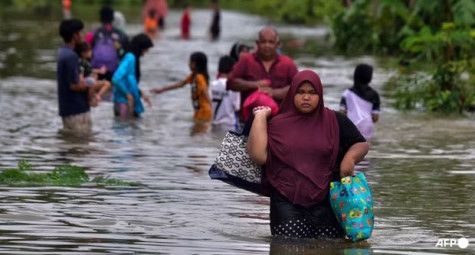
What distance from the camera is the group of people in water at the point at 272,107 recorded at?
10086 mm

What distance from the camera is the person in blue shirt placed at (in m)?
20.0

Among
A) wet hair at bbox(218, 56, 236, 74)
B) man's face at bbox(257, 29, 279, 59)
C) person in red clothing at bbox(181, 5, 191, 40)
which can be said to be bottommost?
person in red clothing at bbox(181, 5, 191, 40)

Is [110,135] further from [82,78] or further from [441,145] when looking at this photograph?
[441,145]

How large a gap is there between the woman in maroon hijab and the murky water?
0.22 metres

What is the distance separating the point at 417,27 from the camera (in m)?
32.4

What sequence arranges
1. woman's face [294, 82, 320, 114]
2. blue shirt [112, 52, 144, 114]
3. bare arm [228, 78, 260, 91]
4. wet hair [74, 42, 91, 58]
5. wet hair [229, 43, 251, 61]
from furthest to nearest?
blue shirt [112, 52, 144, 114], wet hair [229, 43, 251, 61], wet hair [74, 42, 91, 58], bare arm [228, 78, 260, 91], woman's face [294, 82, 320, 114]

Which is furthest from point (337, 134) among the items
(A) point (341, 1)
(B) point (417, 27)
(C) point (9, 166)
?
(A) point (341, 1)

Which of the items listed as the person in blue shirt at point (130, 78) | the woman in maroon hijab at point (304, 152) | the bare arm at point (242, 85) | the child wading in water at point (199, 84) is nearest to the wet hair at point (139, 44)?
the person in blue shirt at point (130, 78)

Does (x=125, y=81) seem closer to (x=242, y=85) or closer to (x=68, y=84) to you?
(x=68, y=84)

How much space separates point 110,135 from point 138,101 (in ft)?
6.31

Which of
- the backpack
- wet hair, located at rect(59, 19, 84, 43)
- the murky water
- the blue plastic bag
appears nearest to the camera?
the blue plastic bag

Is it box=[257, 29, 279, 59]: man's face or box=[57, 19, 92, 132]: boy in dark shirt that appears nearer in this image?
box=[257, 29, 279, 59]: man's face

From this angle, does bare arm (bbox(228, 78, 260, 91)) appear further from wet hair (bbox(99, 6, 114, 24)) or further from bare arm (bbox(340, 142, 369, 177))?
wet hair (bbox(99, 6, 114, 24))
